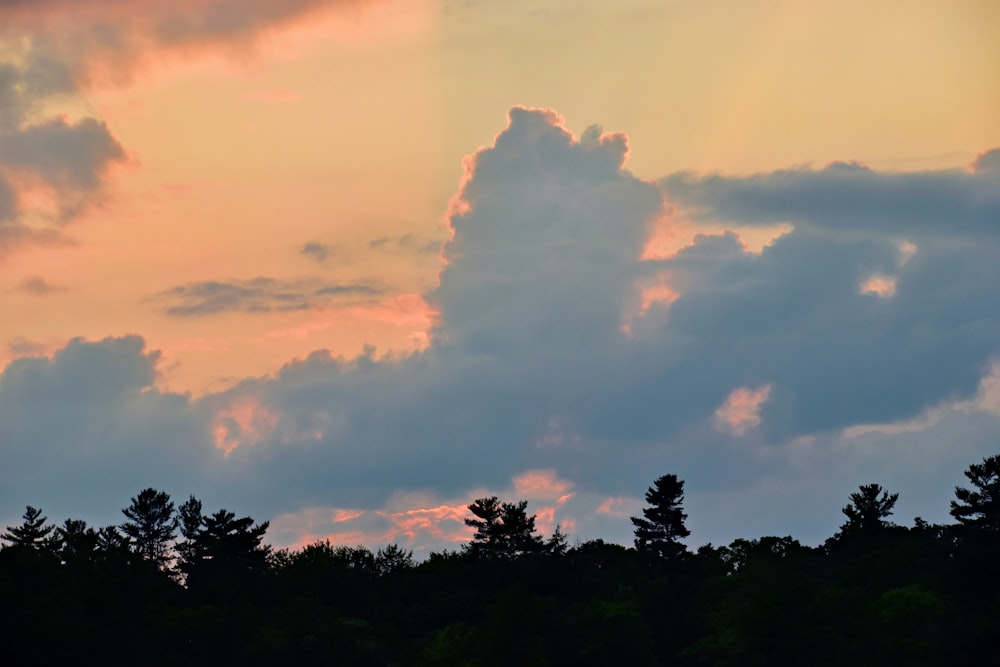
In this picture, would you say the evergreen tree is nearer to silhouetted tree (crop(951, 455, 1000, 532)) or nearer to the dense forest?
the dense forest

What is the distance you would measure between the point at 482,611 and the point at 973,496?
188ft

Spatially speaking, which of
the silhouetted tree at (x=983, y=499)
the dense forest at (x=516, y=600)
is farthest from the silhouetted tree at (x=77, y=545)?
the silhouetted tree at (x=983, y=499)

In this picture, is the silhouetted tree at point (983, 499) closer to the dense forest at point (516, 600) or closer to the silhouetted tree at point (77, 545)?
the dense forest at point (516, 600)

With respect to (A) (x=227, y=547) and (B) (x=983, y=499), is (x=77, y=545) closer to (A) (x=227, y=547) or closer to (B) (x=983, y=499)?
(A) (x=227, y=547)

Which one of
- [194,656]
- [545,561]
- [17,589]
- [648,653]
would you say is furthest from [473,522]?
[17,589]

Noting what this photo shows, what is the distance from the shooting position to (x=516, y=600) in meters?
139

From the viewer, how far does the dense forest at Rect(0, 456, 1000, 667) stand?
125375 millimetres

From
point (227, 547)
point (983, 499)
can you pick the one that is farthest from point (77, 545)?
point (983, 499)

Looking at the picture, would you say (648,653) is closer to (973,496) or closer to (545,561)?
(545,561)

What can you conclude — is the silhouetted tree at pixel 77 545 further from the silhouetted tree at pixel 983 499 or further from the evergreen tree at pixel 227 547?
the silhouetted tree at pixel 983 499

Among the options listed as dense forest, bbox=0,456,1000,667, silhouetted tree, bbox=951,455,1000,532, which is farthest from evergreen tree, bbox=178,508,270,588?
silhouetted tree, bbox=951,455,1000,532

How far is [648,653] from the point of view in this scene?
145000 millimetres

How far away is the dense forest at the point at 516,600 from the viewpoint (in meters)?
125

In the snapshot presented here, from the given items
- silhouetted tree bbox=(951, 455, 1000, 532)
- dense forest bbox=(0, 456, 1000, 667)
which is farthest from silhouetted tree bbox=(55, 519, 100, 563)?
silhouetted tree bbox=(951, 455, 1000, 532)
